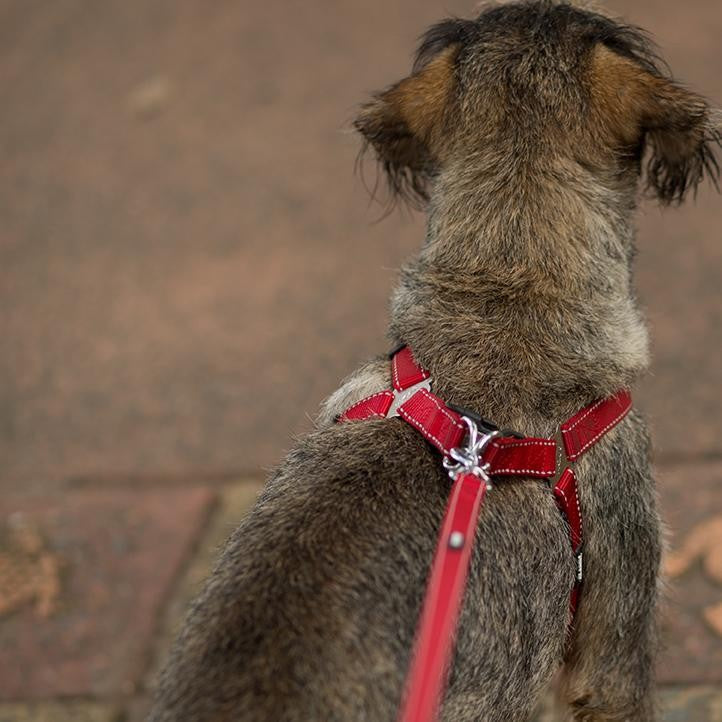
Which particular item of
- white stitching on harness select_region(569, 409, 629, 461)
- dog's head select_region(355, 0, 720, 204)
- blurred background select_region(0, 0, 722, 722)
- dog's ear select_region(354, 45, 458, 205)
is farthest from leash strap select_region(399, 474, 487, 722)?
blurred background select_region(0, 0, 722, 722)

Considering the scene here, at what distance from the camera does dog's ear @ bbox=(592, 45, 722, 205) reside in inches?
115

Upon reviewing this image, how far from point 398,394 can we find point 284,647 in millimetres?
829

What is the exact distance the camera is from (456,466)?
2592 mm

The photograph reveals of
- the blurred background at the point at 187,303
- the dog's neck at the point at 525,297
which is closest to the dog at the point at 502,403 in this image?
the dog's neck at the point at 525,297

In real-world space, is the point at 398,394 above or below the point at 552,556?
above

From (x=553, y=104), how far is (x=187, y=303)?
3.59m

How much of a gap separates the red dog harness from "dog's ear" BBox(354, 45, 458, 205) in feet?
2.16

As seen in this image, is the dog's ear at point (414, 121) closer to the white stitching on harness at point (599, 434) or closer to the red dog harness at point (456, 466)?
the red dog harness at point (456, 466)

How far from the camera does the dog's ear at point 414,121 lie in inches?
126

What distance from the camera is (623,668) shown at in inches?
119

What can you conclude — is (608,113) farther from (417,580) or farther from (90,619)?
(90,619)

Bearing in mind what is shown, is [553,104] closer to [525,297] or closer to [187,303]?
[525,297]

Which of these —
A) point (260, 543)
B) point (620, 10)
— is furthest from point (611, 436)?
point (620, 10)

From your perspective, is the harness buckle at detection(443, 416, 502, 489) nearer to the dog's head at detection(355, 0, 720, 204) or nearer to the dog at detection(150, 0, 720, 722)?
the dog at detection(150, 0, 720, 722)
